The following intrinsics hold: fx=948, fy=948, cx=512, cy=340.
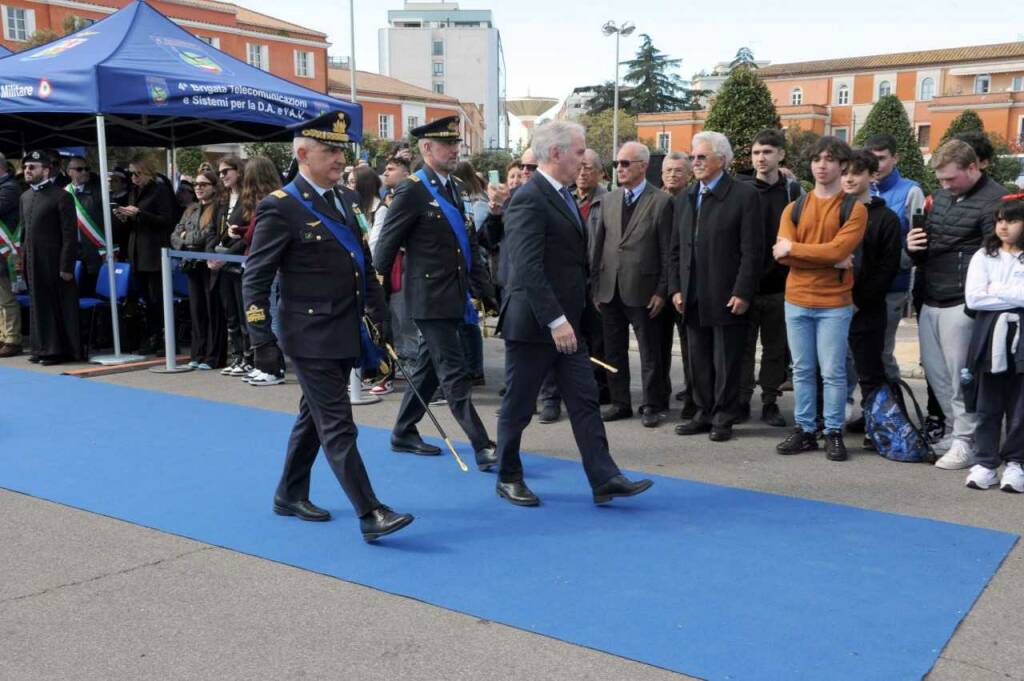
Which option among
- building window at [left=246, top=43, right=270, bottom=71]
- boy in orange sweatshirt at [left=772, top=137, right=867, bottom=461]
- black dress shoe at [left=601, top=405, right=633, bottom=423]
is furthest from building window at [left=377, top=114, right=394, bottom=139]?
boy in orange sweatshirt at [left=772, top=137, right=867, bottom=461]

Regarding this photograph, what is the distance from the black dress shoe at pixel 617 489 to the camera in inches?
190

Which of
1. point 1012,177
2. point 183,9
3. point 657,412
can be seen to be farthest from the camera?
point 183,9

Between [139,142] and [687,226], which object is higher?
[139,142]

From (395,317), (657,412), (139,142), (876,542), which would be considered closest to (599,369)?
(657,412)

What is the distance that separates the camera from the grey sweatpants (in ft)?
18.5

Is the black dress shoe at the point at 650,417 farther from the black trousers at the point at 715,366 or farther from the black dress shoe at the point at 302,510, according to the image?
the black dress shoe at the point at 302,510

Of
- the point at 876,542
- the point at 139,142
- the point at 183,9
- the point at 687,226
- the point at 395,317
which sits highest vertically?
the point at 183,9

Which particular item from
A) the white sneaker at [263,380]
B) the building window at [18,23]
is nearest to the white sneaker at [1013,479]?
the white sneaker at [263,380]

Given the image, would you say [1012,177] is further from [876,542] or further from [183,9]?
[183,9]

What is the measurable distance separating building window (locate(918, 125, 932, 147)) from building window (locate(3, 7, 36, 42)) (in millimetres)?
59061

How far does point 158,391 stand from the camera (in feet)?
26.2

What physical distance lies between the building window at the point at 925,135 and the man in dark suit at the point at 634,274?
232 ft

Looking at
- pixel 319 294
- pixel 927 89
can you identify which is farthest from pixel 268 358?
pixel 927 89

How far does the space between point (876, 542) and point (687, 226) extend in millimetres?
2689
